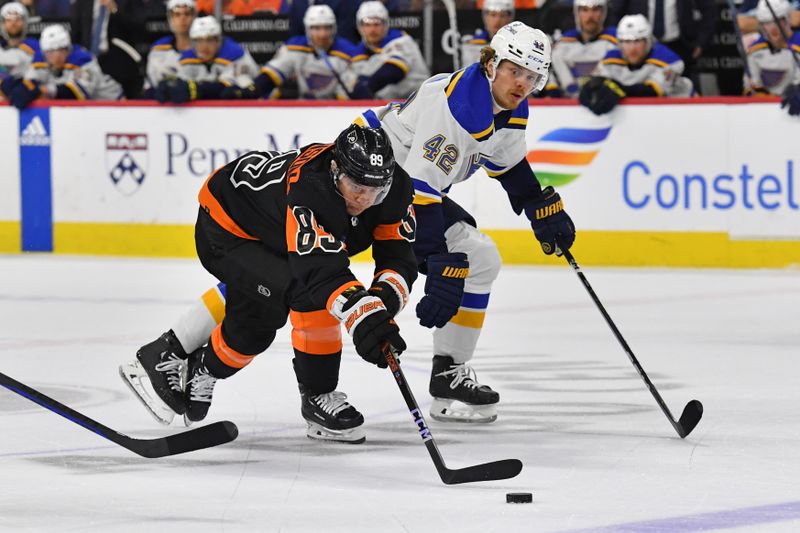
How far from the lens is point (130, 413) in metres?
4.49

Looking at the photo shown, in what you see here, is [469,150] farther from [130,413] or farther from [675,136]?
[675,136]

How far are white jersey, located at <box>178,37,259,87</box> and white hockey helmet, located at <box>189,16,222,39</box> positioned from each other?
15cm

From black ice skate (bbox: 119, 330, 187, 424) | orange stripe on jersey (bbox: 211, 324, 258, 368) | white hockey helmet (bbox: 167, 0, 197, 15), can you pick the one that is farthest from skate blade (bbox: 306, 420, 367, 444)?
white hockey helmet (bbox: 167, 0, 197, 15)

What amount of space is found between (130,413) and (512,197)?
4.44 ft

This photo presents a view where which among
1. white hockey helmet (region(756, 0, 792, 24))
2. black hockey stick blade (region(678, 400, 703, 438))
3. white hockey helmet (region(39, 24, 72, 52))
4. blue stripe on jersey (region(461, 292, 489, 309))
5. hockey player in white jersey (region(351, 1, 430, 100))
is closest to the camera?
black hockey stick blade (region(678, 400, 703, 438))

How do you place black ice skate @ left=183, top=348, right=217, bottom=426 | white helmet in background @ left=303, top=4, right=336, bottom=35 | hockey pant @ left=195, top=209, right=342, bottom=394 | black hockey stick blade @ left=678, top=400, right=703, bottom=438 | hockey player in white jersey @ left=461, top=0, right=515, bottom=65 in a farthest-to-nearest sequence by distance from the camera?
white helmet in background @ left=303, top=4, right=336, bottom=35 < hockey player in white jersey @ left=461, top=0, right=515, bottom=65 < black ice skate @ left=183, top=348, right=217, bottom=426 < black hockey stick blade @ left=678, top=400, right=703, bottom=438 < hockey pant @ left=195, top=209, right=342, bottom=394

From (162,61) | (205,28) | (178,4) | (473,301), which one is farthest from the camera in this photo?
(162,61)

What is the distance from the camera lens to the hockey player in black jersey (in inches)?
143

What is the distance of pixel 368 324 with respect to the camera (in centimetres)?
354

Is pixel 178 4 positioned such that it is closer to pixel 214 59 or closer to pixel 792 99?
pixel 214 59

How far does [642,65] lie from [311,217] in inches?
236

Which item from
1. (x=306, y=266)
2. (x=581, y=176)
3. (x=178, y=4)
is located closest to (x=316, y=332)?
(x=306, y=266)

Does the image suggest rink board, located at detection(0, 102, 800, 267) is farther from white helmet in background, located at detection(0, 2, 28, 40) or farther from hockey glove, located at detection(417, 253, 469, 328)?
hockey glove, located at detection(417, 253, 469, 328)

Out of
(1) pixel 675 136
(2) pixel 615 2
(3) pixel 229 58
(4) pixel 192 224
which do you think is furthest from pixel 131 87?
(1) pixel 675 136
